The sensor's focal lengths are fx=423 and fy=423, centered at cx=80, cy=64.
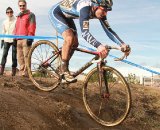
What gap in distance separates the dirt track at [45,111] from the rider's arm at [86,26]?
1768 mm

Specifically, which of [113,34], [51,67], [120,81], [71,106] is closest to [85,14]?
[113,34]

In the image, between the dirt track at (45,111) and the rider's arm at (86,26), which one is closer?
the rider's arm at (86,26)

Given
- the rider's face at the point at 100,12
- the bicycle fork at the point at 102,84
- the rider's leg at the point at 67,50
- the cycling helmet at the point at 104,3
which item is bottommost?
the bicycle fork at the point at 102,84

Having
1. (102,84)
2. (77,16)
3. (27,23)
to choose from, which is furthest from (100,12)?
(27,23)

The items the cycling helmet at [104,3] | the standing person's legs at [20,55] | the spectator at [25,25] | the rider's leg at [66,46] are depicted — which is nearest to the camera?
the cycling helmet at [104,3]

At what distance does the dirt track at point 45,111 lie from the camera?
296 inches

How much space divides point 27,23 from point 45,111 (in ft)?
13.5

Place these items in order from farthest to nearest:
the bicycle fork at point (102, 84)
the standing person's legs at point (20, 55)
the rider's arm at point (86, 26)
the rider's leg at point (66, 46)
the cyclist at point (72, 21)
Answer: the standing person's legs at point (20, 55)
the rider's leg at point (66, 46)
the bicycle fork at point (102, 84)
the cyclist at point (72, 21)
the rider's arm at point (86, 26)

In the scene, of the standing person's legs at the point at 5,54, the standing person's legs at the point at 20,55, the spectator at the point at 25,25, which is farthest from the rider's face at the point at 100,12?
the standing person's legs at the point at 5,54

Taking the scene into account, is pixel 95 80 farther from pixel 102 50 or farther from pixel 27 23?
pixel 27 23

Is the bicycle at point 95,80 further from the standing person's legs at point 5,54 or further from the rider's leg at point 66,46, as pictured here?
the standing person's legs at point 5,54

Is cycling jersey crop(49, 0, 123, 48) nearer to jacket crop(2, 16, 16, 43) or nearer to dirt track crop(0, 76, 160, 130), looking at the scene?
dirt track crop(0, 76, 160, 130)

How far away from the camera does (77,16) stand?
7969 millimetres

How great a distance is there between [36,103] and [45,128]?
1.18m
